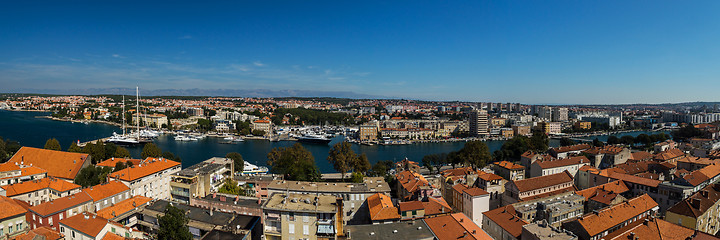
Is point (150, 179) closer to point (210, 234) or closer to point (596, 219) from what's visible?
→ point (210, 234)

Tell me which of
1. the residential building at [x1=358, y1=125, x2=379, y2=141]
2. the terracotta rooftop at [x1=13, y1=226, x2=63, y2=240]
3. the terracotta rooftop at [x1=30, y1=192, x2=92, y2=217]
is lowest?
the residential building at [x1=358, y1=125, x2=379, y2=141]

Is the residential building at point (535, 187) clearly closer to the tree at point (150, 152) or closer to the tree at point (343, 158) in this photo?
the tree at point (343, 158)

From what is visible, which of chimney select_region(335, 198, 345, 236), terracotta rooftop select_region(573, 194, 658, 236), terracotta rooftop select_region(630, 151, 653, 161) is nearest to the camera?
chimney select_region(335, 198, 345, 236)

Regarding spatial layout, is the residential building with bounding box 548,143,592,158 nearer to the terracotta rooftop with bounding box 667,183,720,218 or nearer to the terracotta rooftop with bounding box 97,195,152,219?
the terracotta rooftop with bounding box 667,183,720,218

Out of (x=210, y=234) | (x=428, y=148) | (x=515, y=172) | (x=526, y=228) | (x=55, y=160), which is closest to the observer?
(x=210, y=234)

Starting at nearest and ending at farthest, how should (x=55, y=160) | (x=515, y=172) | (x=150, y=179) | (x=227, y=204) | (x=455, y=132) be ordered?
(x=227, y=204) → (x=150, y=179) → (x=55, y=160) → (x=515, y=172) → (x=455, y=132)

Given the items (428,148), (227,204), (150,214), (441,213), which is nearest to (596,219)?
(441,213)

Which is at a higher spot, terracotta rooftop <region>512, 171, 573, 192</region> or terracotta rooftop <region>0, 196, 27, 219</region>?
terracotta rooftop <region>0, 196, 27, 219</region>

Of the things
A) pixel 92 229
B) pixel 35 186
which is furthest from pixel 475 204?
pixel 35 186

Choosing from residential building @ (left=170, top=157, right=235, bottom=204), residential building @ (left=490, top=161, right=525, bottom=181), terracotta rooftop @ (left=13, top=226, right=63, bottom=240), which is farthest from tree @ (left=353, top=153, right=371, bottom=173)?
terracotta rooftop @ (left=13, top=226, right=63, bottom=240)
